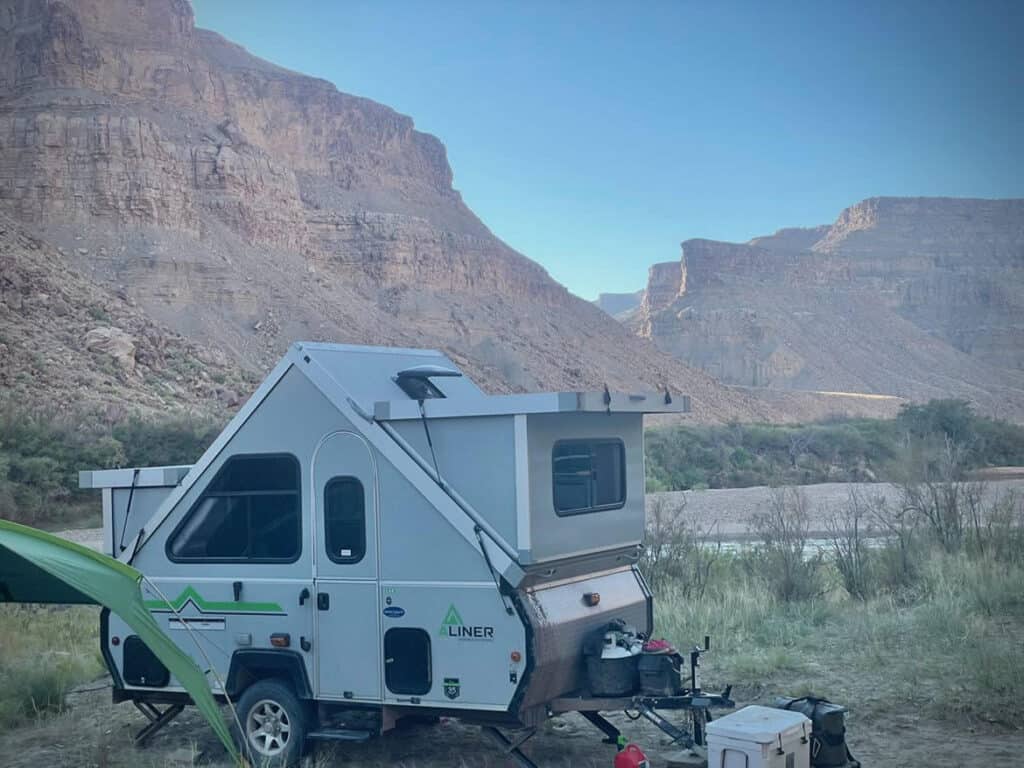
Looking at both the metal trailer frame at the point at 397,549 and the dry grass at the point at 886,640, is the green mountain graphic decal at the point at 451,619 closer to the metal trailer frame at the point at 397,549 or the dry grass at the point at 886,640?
the metal trailer frame at the point at 397,549

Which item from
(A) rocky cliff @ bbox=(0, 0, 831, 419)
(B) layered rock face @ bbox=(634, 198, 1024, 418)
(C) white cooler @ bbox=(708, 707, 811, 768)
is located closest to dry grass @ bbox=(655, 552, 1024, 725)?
(C) white cooler @ bbox=(708, 707, 811, 768)

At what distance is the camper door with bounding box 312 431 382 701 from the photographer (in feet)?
22.8

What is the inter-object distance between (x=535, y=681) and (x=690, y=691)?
0.96m

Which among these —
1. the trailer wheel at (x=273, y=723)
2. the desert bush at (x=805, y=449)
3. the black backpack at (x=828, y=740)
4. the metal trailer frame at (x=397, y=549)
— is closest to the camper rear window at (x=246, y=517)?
the metal trailer frame at (x=397, y=549)

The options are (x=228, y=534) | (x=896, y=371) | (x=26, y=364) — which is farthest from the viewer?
(x=896, y=371)

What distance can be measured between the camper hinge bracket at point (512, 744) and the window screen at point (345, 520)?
1287 mm

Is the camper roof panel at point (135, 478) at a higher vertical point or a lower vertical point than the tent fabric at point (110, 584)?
higher

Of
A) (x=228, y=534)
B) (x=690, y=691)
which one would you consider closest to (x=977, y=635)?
(x=690, y=691)

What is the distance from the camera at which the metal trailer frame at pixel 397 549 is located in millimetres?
6602

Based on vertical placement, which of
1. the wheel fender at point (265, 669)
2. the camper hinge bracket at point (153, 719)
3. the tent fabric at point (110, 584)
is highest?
the tent fabric at point (110, 584)

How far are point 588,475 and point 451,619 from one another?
4.43 ft

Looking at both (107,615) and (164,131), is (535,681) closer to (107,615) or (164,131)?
(107,615)

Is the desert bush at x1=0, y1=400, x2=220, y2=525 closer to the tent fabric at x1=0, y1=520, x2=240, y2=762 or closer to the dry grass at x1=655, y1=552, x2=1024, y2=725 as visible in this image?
the dry grass at x1=655, y1=552, x2=1024, y2=725

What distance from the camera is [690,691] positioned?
6730 millimetres
